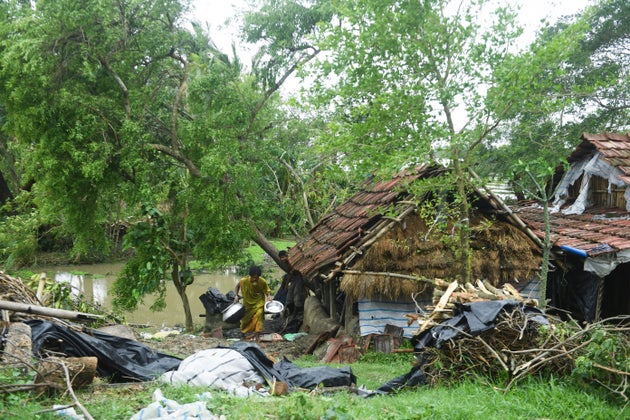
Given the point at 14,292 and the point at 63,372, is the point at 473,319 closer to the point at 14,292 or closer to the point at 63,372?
the point at 63,372

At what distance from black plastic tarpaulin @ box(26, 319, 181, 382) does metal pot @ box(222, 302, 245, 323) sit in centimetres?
559

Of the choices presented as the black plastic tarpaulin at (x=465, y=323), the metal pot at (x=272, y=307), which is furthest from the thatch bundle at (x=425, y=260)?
the black plastic tarpaulin at (x=465, y=323)

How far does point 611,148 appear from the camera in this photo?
12680 mm

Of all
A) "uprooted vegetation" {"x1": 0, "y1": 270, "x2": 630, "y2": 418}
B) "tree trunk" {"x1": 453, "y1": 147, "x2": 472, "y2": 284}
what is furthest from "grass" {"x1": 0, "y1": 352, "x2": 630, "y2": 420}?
"tree trunk" {"x1": 453, "y1": 147, "x2": 472, "y2": 284}

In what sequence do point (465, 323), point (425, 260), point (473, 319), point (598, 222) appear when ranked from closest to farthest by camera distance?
point (473, 319)
point (465, 323)
point (425, 260)
point (598, 222)

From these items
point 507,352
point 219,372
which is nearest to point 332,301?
point 219,372

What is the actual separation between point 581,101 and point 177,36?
37.8 feet

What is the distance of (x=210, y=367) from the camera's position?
6.72m

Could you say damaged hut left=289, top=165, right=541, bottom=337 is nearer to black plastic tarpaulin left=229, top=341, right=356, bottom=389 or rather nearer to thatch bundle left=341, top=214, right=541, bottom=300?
thatch bundle left=341, top=214, right=541, bottom=300

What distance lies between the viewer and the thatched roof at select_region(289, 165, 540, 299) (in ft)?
35.8

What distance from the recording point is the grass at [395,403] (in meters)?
4.79

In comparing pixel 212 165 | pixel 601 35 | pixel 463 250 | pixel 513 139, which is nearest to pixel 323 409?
pixel 463 250

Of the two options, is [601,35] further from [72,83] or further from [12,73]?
[12,73]

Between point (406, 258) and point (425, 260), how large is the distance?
1.45 ft
